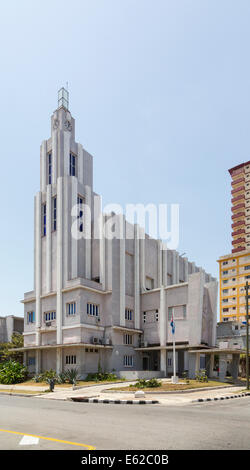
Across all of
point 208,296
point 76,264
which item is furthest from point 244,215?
point 76,264

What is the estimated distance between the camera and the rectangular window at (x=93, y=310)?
4238 centimetres

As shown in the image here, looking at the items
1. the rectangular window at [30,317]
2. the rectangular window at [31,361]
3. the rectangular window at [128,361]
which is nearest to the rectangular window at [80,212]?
the rectangular window at [30,317]

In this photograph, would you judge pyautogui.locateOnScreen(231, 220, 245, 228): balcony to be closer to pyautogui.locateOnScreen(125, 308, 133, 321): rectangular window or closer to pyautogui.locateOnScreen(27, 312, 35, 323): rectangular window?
pyautogui.locateOnScreen(125, 308, 133, 321): rectangular window

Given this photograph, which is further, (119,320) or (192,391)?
(119,320)

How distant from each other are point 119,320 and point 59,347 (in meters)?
6.80

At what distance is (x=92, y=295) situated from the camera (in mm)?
42906

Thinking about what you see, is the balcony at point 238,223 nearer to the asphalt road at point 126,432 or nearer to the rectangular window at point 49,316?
the rectangular window at point 49,316

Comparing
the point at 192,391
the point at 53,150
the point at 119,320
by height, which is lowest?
the point at 192,391

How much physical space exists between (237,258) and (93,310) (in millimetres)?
59282

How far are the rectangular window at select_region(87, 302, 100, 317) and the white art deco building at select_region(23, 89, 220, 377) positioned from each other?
0.33 ft
